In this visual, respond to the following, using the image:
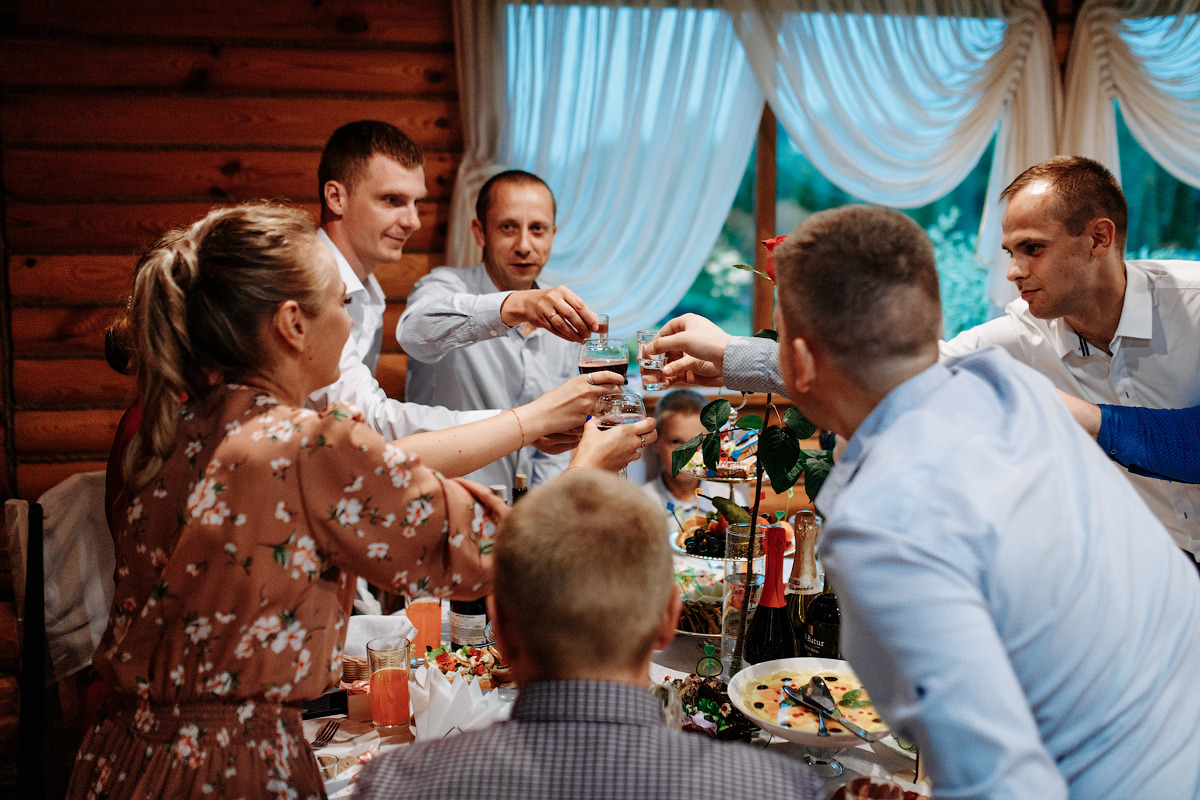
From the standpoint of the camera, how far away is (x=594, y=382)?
204 centimetres

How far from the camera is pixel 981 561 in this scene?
3.01ft

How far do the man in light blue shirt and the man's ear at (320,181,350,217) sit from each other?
2.18 metres

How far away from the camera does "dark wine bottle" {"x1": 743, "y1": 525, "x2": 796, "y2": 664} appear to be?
1775 millimetres

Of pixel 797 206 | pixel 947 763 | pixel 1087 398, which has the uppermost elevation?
pixel 797 206

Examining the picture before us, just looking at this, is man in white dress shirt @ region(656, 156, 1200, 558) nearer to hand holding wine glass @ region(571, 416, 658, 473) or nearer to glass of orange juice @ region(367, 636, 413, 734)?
hand holding wine glass @ region(571, 416, 658, 473)

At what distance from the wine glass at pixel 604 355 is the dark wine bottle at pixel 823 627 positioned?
65cm

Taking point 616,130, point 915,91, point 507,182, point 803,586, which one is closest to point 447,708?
point 803,586

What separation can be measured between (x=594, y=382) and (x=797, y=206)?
120 inches

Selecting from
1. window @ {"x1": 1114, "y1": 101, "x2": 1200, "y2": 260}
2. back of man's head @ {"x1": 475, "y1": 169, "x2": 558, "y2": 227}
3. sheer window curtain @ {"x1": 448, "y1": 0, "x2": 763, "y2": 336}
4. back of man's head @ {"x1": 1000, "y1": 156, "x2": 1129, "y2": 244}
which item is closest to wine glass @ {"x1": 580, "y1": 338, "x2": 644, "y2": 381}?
back of man's head @ {"x1": 1000, "y1": 156, "x2": 1129, "y2": 244}

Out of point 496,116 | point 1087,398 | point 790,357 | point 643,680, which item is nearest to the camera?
point 643,680

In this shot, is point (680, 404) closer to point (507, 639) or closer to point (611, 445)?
point (611, 445)

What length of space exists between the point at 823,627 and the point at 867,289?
931 millimetres

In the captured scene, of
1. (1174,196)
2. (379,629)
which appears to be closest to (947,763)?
(379,629)

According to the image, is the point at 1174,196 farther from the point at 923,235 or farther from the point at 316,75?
the point at 923,235
